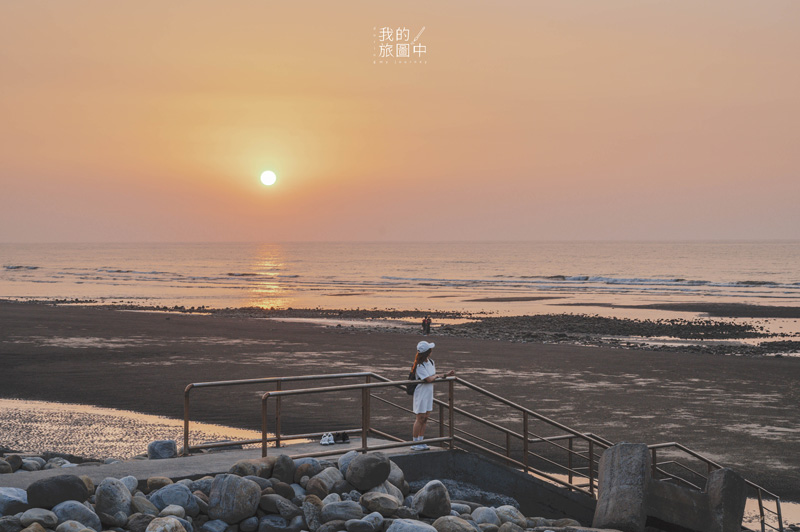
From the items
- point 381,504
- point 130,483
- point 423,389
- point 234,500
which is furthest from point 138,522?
point 423,389

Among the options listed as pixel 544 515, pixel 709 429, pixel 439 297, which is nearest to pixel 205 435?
pixel 544 515

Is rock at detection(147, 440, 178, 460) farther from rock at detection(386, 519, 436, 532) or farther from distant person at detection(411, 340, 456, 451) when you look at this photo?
rock at detection(386, 519, 436, 532)

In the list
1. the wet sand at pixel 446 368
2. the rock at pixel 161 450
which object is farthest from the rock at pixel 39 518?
the wet sand at pixel 446 368

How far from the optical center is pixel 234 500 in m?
8.98

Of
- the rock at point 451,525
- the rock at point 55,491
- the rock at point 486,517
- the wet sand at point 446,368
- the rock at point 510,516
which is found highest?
the rock at point 55,491

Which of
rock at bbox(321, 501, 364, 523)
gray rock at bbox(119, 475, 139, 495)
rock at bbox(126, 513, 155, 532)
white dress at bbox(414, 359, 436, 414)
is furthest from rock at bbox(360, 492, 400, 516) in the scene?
gray rock at bbox(119, 475, 139, 495)

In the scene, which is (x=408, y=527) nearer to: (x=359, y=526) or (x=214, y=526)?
(x=359, y=526)

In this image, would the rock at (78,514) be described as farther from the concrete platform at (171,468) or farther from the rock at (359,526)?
the rock at (359,526)

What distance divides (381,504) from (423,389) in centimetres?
250

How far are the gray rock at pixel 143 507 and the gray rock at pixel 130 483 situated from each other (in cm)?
40

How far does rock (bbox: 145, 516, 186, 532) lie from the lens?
821 cm

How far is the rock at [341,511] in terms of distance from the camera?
9188mm

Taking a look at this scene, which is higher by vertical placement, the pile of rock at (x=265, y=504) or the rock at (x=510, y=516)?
the pile of rock at (x=265, y=504)

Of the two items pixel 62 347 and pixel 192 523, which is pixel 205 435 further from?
pixel 62 347
